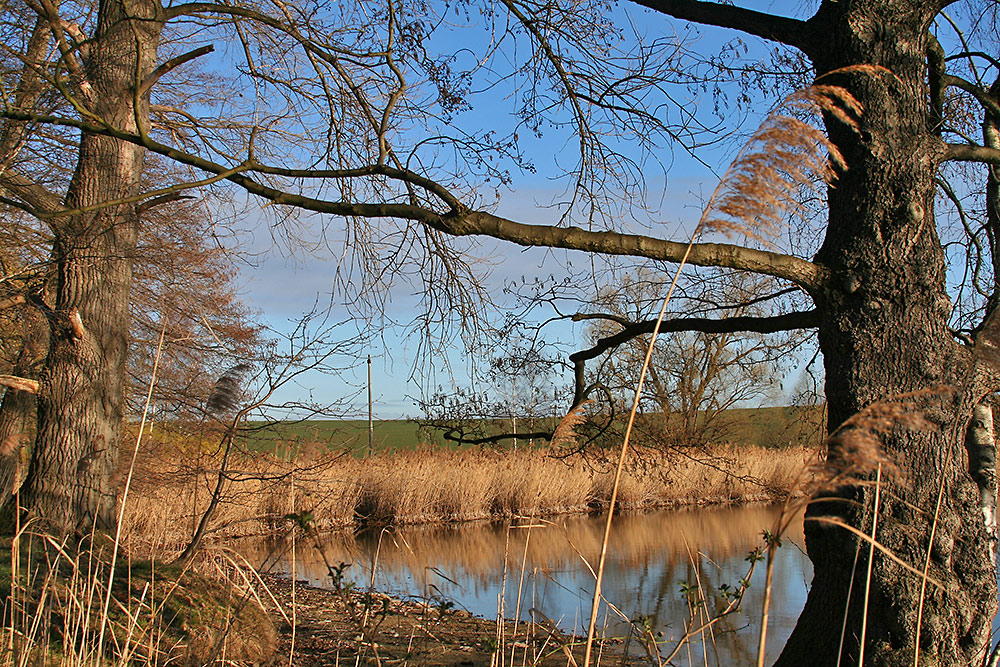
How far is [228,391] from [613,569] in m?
7.37

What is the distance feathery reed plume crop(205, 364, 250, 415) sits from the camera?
2783 mm

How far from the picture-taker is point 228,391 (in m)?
2.87

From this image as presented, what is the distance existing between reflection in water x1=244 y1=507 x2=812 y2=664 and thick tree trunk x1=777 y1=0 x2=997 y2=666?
92.5 inches

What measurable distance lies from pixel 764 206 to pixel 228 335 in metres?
8.57

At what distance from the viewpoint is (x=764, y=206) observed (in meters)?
1.81

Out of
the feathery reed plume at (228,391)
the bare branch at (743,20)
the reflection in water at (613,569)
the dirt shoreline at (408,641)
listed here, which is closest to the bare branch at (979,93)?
the bare branch at (743,20)

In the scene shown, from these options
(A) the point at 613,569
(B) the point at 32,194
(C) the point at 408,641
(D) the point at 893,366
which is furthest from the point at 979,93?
(A) the point at 613,569

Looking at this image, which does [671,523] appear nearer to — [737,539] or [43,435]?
[737,539]

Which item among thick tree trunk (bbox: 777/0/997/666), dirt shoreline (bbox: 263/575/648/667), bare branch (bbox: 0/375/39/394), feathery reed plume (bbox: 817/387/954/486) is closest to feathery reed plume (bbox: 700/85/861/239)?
feathery reed plume (bbox: 817/387/954/486)

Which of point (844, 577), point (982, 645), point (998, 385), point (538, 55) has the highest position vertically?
point (538, 55)

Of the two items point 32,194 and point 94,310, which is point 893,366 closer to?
point 94,310

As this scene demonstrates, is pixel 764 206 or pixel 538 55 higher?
pixel 538 55

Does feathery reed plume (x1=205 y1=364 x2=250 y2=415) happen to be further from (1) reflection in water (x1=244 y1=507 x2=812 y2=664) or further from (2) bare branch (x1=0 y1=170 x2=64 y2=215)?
(2) bare branch (x1=0 y1=170 x2=64 y2=215)

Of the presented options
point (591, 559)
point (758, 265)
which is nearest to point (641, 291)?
point (758, 265)
